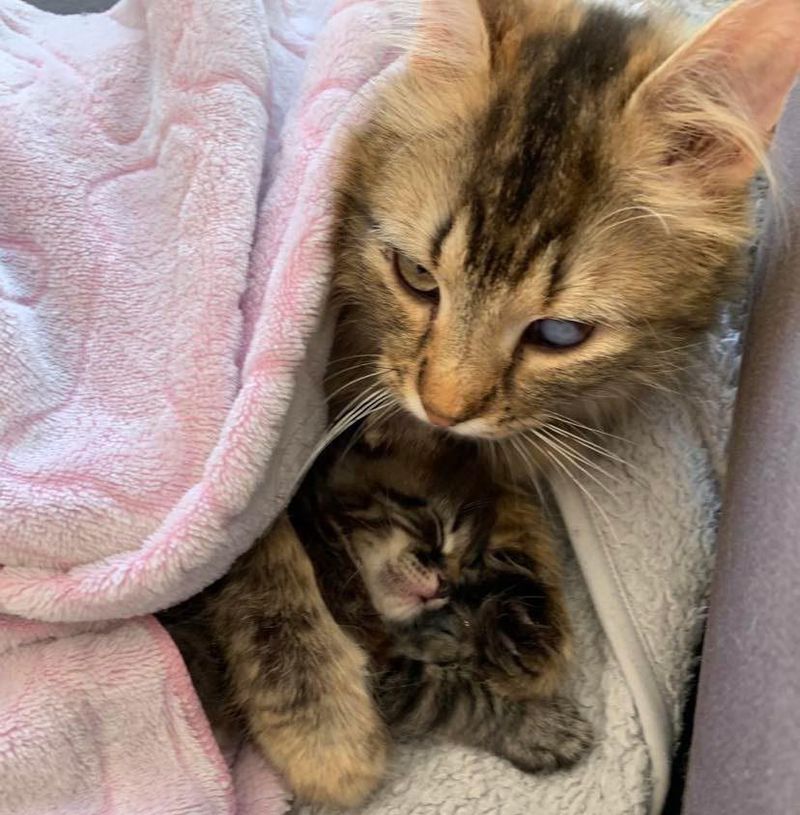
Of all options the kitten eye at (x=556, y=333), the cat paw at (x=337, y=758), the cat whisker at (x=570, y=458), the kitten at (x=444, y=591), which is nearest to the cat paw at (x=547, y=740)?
the kitten at (x=444, y=591)

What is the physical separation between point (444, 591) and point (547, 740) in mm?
220

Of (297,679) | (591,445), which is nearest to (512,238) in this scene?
(591,445)

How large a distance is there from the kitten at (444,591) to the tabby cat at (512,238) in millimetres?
58

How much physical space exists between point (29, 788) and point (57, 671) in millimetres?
119

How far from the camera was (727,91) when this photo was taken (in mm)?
866

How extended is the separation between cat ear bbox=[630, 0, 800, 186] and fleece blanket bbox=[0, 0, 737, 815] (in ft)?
0.95

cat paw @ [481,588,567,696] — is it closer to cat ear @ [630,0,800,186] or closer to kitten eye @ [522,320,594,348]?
kitten eye @ [522,320,594,348]

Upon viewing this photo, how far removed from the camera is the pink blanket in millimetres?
944

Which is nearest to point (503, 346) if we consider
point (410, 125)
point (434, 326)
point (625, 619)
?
point (434, 326)

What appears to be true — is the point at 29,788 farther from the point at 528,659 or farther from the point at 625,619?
the point at 625,619

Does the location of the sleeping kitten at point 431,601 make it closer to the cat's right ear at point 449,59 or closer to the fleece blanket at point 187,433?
the fleece blanket at point 187,433

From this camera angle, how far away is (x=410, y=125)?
994 mm

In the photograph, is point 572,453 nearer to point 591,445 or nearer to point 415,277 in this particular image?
point 591,445

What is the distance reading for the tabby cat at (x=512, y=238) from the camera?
90cm
